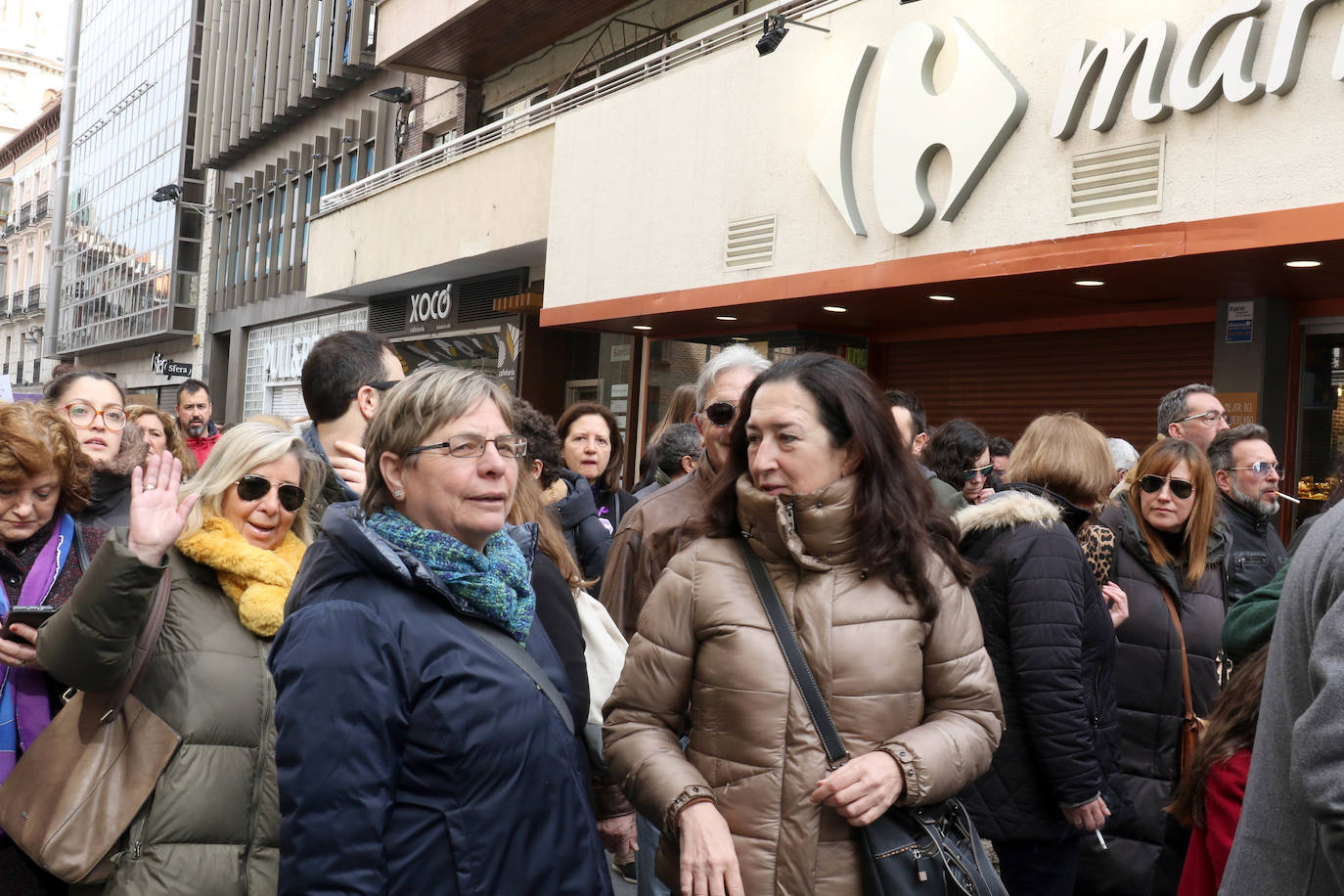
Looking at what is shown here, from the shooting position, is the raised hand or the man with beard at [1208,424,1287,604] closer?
the raised hand

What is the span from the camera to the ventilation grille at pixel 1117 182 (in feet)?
28.1

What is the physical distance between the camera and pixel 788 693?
2793mm

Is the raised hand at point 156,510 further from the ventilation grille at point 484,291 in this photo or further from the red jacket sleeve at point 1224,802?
the ventilation grille at point 484,291

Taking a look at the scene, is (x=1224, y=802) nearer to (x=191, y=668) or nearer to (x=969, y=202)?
(x=191, y=668)

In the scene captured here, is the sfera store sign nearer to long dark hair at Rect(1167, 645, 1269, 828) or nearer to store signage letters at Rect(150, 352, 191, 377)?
long dark hair at Rect(1167, 645, 1269, 828)

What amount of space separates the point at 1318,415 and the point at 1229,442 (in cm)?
386

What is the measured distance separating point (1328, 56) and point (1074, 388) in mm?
4596

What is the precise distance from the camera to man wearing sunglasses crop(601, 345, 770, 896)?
13.4 feet

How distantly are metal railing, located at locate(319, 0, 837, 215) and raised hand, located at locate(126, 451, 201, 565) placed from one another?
943 cm

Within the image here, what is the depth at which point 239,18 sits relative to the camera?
33.4 m

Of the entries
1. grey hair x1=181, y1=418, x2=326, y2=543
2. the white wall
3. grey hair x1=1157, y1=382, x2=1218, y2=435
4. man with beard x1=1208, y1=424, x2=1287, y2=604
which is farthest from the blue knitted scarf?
the white wall

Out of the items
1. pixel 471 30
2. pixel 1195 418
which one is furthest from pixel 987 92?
pixel 471 30

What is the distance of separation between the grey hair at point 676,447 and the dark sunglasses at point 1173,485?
81.2 inches

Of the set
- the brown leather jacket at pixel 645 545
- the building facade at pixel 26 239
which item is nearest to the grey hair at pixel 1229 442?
the brown leather jacket at pixel 645 545
